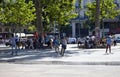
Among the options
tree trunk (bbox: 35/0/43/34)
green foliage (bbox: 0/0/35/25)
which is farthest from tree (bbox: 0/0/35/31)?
tree trunk (bbox: 35/0/43/34)

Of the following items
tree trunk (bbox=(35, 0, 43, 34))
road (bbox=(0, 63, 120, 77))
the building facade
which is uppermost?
tree trunk (bbox=(35, 0, 43, 34))

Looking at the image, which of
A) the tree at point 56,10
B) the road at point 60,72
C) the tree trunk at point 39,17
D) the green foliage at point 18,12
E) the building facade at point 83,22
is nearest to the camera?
the road at point 60,72

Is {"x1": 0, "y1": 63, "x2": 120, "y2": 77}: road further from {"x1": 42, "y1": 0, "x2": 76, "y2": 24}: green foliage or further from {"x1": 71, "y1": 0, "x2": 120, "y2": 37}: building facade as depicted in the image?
{"x1": 71, "y1": 0, "x2": 120, "y2": 37}: building facade

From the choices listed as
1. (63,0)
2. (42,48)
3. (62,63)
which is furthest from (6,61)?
(63,0)

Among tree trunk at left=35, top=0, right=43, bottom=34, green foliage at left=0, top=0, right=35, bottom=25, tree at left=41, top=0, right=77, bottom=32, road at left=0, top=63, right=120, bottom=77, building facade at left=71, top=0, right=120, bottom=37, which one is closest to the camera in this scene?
road at left=0, top=63, right=120, bottom=77

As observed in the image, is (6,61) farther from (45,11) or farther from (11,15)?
(11,15)

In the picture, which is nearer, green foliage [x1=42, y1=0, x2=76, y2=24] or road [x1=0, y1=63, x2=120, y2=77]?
road [x1=0, y1=63, x2=120, y2=77]

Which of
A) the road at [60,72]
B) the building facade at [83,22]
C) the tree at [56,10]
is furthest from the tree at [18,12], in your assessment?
the road at [60,72]

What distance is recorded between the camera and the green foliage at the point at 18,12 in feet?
191

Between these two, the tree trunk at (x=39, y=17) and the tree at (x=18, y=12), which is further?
the tree at (x=18, y=12)

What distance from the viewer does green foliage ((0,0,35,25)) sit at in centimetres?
5819

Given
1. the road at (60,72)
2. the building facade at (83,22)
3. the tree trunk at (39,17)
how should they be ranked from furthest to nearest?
the building facade at (83,22) → the tree trunk at (39,17) → the road at (60,72)

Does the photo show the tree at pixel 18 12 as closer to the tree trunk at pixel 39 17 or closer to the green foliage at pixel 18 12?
the green foliage at pixel 18 12

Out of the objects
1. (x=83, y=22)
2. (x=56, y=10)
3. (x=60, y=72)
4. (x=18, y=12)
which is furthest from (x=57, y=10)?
(x=83, y=22)
